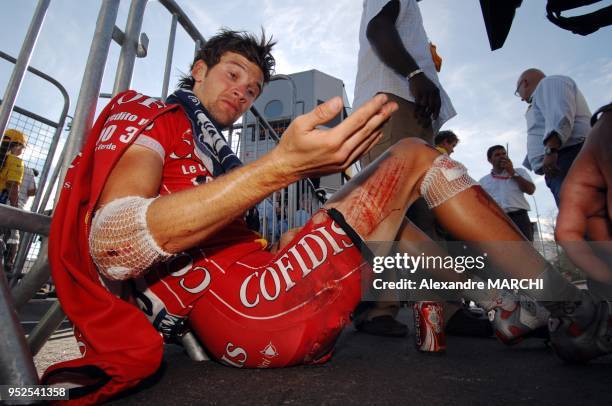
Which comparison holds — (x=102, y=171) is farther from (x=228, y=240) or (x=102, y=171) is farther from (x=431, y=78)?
(x=431, y=78)

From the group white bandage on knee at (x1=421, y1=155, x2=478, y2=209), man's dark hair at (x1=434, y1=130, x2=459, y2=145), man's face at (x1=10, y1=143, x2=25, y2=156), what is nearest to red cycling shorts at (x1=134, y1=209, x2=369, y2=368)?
white bandage on knee at (x1=421, y1=155, x2=478, y2=209)

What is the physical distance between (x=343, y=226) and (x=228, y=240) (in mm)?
389

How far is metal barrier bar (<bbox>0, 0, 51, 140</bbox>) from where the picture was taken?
4.20 ft

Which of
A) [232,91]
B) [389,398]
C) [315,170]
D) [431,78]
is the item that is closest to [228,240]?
[315,170]

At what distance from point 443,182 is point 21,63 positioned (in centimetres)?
163

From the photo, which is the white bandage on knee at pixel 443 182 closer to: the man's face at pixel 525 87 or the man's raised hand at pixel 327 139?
the man's raised hand at pixel 327 139

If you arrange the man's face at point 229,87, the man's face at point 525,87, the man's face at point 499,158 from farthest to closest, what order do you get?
the man's face at point 499,158
the man's face at point 525,87
the man's face at point 229,87

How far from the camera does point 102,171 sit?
3.10ft

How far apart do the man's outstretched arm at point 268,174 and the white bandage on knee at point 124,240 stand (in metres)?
0.02

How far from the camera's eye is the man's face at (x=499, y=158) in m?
4.50

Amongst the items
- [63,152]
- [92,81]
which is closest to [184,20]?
[92,81]

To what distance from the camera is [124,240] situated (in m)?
0.84

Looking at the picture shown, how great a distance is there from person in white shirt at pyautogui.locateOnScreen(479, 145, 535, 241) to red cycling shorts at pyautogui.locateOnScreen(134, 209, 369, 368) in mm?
→ 3791

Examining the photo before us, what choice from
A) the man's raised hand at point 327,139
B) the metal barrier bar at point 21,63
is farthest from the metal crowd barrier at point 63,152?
the man's raised hand at point 327,139
